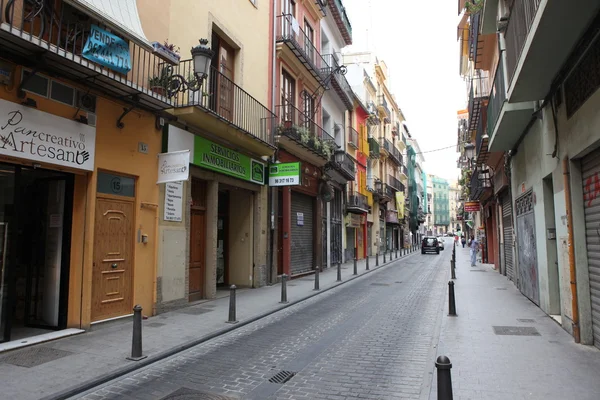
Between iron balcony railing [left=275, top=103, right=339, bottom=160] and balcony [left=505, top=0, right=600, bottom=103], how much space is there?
8330 mm

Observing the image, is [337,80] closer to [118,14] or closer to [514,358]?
[118,14]

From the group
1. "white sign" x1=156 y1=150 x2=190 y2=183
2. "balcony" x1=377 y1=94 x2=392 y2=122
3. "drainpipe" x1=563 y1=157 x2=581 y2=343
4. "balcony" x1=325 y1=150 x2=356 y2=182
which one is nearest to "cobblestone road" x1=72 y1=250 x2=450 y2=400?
"drainpipe" x1=563 y1=157 x2=581 y2=343

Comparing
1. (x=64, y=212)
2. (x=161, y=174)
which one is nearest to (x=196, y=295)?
(x=161, y=174)

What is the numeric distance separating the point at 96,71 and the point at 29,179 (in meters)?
2.76

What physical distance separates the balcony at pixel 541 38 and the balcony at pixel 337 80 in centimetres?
1227

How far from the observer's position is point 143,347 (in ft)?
21.2

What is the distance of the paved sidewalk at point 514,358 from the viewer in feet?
15.1

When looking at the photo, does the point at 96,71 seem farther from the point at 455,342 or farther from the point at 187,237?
the point at 455,342

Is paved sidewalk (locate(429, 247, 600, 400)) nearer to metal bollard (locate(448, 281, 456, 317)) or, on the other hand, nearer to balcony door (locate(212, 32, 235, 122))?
metal bollard (locate(448, 281, 456, 317))

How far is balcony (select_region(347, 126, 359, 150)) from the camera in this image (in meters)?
26.4

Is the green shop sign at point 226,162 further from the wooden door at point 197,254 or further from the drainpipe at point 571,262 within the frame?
the drainpipe at point 571,262

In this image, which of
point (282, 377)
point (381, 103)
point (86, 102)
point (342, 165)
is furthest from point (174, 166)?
point (381, 103)

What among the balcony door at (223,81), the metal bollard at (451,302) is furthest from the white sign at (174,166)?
the metal bollard at (451,302)

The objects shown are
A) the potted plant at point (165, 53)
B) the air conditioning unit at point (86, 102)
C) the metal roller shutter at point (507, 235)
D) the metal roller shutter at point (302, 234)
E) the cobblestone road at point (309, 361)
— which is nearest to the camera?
the cobblestone road at point (309, 361)
